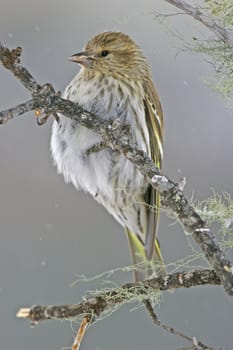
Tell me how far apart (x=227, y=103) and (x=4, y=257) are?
6.17ft

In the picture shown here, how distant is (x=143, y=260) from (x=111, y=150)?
0.26 meters

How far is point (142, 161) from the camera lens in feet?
4.10

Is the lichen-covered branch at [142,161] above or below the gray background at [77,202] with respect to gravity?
below

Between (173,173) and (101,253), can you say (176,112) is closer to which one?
(173,173)

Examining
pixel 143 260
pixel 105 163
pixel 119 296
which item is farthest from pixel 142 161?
pixel 105 163

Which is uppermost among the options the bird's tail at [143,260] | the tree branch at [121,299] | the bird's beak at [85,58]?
the bird's beak at [85,58]

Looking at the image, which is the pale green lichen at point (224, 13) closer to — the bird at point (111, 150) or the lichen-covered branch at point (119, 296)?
the lichen-covered branch at point (119, 296)

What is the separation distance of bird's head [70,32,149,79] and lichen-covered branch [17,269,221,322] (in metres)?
0.84

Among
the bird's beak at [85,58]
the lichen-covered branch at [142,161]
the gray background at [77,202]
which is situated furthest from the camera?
the gray background at [77,202]

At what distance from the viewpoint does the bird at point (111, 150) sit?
1.78m

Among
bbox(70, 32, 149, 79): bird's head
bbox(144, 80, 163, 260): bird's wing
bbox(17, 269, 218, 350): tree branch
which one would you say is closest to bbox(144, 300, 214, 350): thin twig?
bbox(17, 269, 218, 350): tree branch

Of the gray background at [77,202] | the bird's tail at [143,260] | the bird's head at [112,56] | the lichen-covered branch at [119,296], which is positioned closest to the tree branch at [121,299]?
the lichen-covered branch at [119,296]

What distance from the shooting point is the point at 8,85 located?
3.17m

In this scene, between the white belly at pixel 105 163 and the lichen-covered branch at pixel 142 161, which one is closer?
the lichen-covered branch at pixel 142 161
